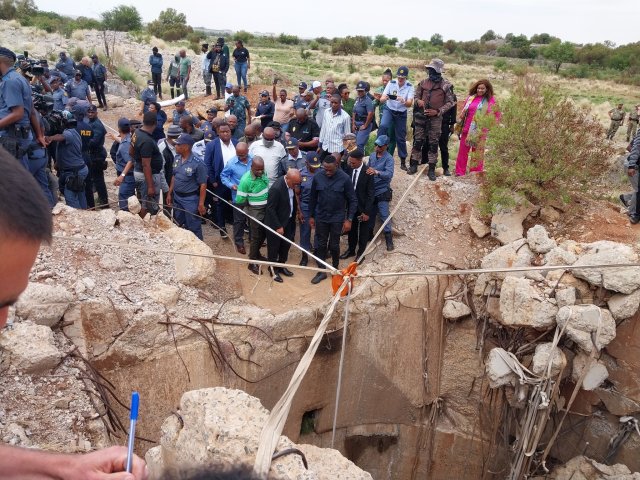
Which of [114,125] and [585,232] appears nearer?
[585,232]

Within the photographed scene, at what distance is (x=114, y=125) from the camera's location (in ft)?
46.1

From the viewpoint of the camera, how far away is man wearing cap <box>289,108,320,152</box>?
29.4 ft

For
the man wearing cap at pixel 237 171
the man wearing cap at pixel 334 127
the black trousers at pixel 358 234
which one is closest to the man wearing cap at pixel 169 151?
the man wearing cap at pixel 237 171

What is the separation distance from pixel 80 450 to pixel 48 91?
10.00m

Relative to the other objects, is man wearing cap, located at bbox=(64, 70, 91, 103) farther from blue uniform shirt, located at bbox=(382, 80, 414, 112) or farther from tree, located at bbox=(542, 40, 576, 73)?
tree, located at bbox=(542, 40, 576, 73)

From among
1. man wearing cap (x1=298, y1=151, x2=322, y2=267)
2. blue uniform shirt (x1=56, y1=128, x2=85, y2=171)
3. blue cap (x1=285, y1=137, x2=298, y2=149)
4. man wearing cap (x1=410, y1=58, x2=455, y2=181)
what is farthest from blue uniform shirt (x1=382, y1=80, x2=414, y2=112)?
blue uniform shirt (x1=56, y1=128, x2=85, y2=171)

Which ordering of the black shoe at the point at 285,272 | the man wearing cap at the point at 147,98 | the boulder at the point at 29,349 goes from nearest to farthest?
1. the boulder at the point at 29,349
2. the black shoe at the point at 285,272
3. the man wearing cap at the point at 147,98

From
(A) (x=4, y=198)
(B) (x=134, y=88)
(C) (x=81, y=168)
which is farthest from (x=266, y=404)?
(B) (x=134, y=88)

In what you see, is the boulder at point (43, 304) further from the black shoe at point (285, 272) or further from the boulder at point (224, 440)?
the black shoe at point (285, 272)

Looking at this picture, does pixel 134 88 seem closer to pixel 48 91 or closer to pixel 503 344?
pixel 48 91

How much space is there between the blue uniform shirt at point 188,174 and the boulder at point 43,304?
2.70 metres

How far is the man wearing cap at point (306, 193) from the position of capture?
24.5ft

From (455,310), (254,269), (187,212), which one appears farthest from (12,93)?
(455,310)

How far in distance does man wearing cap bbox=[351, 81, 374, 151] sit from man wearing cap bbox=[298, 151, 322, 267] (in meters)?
2.03
